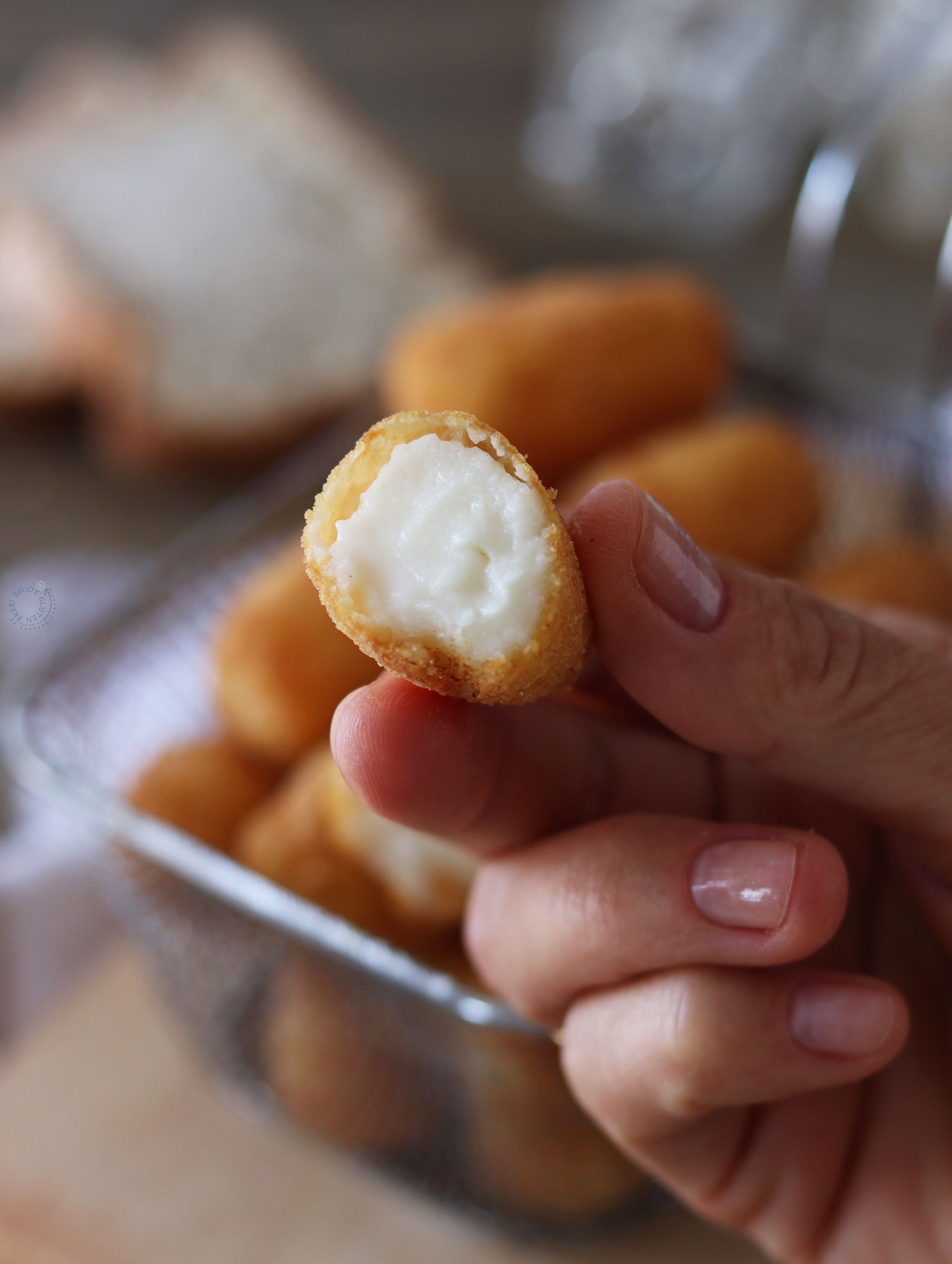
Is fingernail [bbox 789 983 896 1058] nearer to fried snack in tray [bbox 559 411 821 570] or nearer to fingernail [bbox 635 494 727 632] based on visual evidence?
fingernail [bbox 635 494 727 632]

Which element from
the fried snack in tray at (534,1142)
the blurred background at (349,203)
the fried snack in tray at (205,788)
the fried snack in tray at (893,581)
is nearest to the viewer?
the fried snack in tray at (534,1142)

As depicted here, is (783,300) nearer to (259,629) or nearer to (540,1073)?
(259,629)

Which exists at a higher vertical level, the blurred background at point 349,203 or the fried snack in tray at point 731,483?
the fried snack in tray at point 731,483

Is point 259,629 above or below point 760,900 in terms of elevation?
below

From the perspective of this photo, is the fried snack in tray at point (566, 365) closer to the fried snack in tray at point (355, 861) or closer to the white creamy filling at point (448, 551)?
the fried snack in tray at point (355, 861)

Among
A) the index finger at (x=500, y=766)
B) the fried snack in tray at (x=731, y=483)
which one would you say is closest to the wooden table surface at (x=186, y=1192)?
the index finger at (x=500, y=766)

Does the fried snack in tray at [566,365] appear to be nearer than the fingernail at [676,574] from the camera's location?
No

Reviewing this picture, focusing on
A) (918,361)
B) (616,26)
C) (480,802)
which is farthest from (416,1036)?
(616,26)
